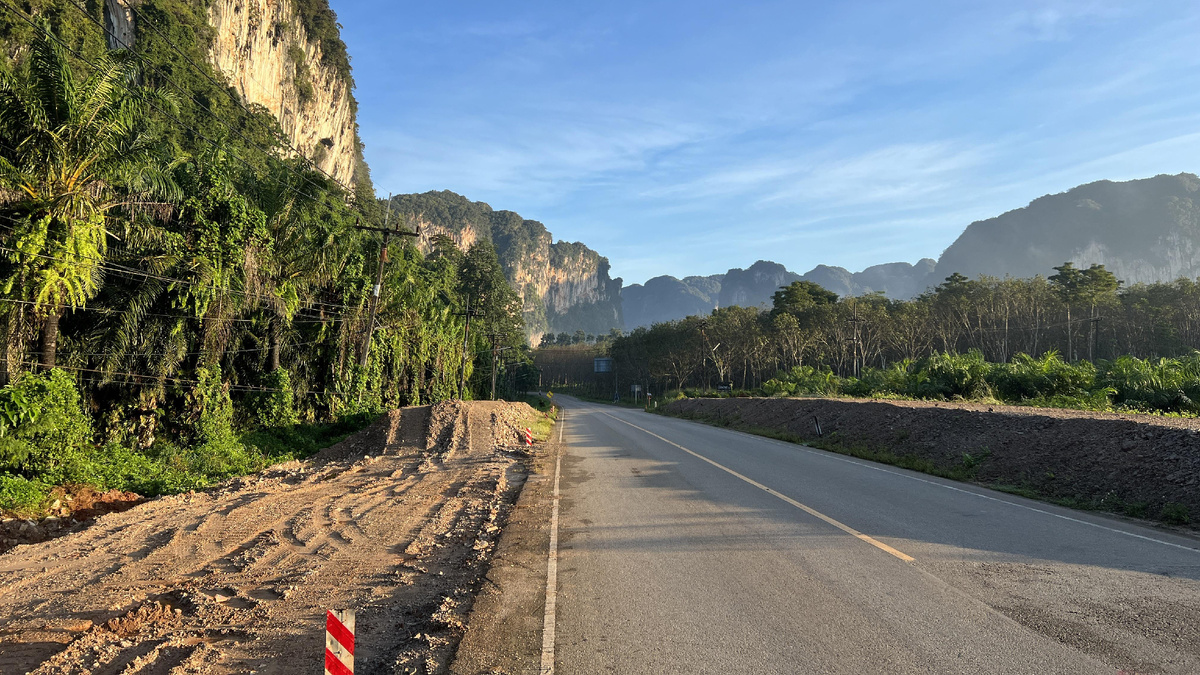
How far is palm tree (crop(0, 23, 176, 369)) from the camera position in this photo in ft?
38.8

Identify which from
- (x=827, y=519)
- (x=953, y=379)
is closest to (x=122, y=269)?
(x=827, y=519)

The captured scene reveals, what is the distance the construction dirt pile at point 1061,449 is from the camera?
28.9 feet

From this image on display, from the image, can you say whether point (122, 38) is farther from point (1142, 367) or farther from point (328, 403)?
point (1142, 367)

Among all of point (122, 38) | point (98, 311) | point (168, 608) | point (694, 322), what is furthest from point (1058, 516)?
point (694, 322)

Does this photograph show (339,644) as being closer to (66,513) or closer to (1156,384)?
(66,513)

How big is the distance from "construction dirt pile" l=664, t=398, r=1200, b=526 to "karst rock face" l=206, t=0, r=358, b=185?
64153 mm

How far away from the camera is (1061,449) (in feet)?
36.9

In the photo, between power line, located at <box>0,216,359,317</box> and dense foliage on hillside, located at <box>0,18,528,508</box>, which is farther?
dense foliage on hillside, located at <box>0,18,528,508</box>

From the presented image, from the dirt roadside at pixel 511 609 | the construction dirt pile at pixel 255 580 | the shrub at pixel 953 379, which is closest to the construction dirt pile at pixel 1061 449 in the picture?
the shrub at pixel 953 379

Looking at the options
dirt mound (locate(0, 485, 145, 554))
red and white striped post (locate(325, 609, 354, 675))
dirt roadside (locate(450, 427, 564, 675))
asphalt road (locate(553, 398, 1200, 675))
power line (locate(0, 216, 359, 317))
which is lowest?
dirt mound (locate(0, 485, 145, 554))

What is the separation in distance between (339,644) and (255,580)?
388 centimetres

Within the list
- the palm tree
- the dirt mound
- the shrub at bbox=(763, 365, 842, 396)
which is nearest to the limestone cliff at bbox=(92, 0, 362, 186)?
the palm tree

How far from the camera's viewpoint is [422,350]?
33906mm

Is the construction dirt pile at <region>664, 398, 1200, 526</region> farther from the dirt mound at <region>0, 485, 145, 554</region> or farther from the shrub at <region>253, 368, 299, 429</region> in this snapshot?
the shrub at <region>253, 368, 299, 429</region>
